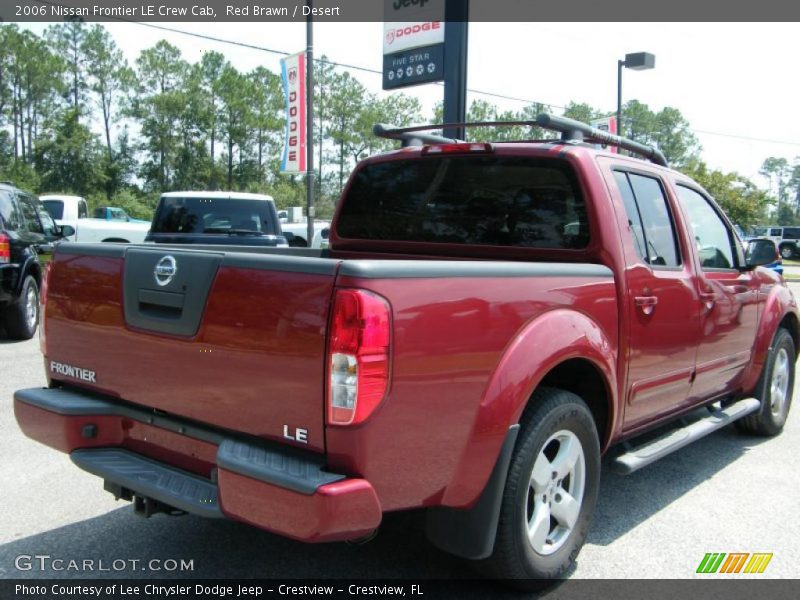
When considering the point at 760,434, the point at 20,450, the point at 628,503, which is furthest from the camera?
the point at 760,434

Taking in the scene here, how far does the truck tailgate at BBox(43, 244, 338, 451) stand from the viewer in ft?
7.98

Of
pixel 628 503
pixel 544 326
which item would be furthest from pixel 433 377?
pixel 628 503

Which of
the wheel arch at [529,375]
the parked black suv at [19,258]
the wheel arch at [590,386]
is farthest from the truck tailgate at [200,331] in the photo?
the parked black suv at [19,258]

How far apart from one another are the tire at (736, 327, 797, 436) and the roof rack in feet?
5.82

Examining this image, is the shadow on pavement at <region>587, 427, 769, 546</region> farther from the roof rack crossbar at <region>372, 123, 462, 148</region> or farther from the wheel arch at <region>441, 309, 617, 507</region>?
the roof rack crossbar at <region>372, 123, 462, 148</region>

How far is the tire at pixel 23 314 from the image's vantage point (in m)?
9.35

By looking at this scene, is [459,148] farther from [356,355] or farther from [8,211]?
[8,211]

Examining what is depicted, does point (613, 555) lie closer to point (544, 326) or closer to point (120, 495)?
point (544, 326)

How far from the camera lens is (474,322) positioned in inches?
104

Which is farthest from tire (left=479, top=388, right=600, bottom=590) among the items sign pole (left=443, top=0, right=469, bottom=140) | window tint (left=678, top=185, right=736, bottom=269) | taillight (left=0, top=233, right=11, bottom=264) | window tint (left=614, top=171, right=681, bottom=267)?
sign pole (left=443, top=0, right=469, bottom=140)

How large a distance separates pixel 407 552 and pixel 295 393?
4.75 ft

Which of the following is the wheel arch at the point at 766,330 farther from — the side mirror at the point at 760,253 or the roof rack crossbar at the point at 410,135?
the roof rack crossbar at the point at 410,135

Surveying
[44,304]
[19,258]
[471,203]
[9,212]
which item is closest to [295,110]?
[9,212]

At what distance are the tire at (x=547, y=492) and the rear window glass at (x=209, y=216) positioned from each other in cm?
868
